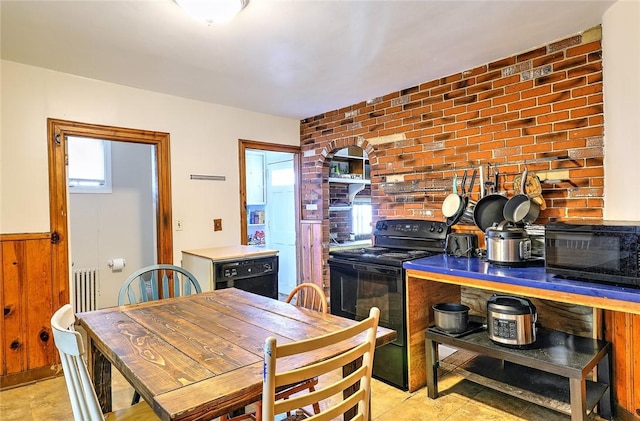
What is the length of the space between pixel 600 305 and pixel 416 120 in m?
2.04

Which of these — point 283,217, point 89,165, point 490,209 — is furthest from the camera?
point 283,217

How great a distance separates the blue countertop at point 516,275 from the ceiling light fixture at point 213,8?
178 cm

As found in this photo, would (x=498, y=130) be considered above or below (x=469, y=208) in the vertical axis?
above

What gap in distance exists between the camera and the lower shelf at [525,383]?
1.92 metres

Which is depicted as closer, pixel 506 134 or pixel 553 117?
pixel 553 117

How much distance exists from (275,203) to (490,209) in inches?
118

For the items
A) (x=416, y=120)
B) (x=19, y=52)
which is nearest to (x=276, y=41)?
(x=416, y=120)

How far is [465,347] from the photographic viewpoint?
84.3 inches

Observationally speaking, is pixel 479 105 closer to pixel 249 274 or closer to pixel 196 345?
pixel 249 274

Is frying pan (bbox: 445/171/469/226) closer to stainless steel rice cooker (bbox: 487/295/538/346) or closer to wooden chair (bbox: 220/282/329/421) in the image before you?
stainless steel rice cooker (bbox: 487/295/538/346)

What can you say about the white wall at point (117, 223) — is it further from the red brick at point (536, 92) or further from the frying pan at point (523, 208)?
the red brick at point (536, 92)

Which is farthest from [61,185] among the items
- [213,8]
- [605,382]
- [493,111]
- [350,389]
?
[605,382]

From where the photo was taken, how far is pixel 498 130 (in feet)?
8.66

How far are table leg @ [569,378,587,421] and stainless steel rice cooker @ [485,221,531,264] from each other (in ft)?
2.15
